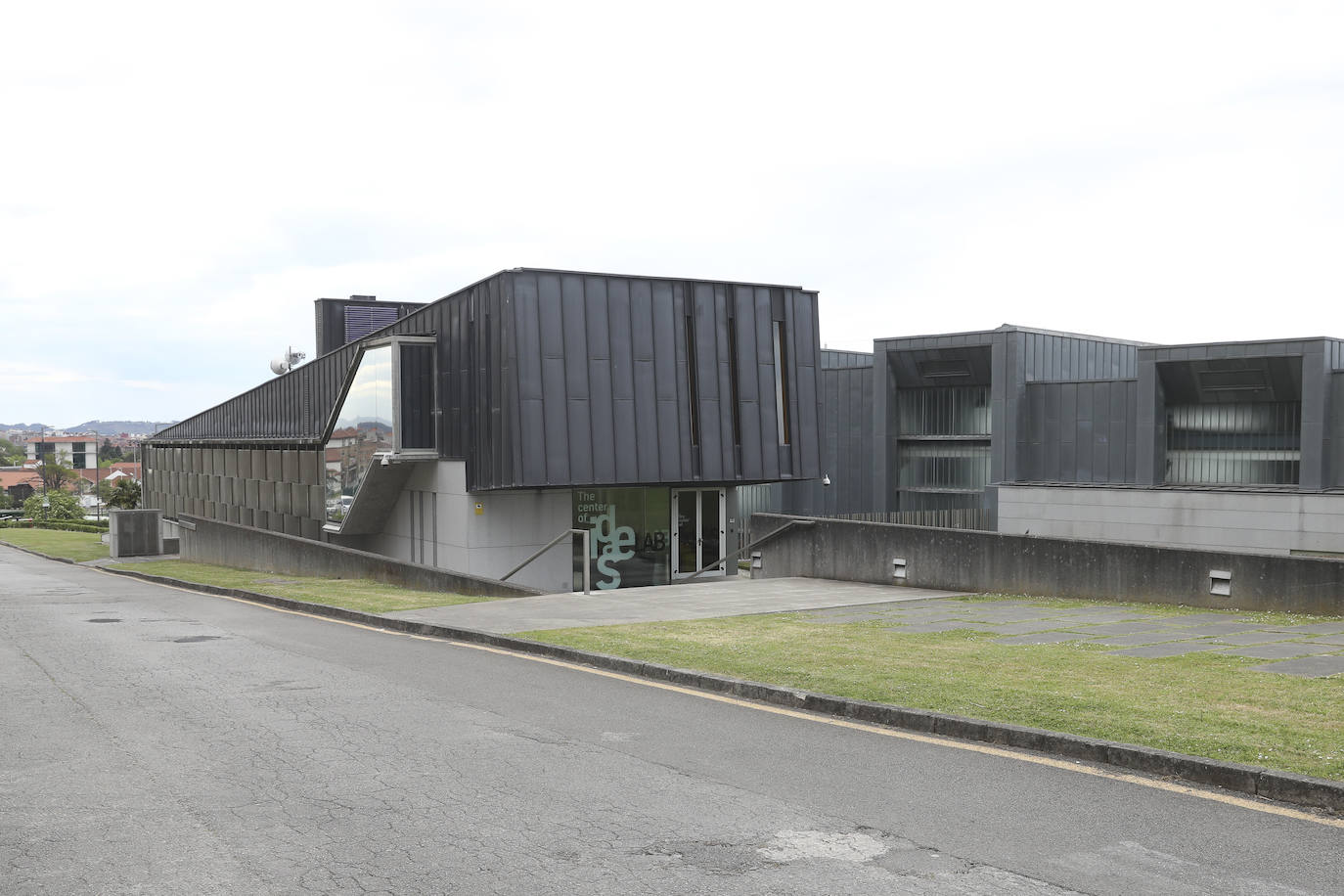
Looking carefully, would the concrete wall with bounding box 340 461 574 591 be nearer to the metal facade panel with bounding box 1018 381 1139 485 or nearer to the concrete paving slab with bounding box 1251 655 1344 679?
the concrete paving slab with bounding box 1251 655 1344 679

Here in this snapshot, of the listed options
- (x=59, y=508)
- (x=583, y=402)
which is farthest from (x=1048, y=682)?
(x=59, y=508)

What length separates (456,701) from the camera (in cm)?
955

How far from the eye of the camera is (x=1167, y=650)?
36.3 ft

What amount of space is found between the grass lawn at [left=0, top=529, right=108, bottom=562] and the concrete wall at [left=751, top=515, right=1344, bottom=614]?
106 feet

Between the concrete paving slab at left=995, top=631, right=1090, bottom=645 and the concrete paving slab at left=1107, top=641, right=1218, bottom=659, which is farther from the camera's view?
the concrete paving slab at left=995, top=631, right=1090, bottom=645

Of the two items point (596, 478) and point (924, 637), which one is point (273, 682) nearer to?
point (924, 637)

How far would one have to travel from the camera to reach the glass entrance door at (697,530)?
2550 cm

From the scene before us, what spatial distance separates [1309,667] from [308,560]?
22.9 metres

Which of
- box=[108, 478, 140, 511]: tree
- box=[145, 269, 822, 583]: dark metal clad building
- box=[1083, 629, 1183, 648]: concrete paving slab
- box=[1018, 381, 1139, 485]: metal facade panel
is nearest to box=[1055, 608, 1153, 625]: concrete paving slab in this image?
box=[1083, 629, 1183, 648]: concrete paving slab

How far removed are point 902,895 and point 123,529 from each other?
138 ft

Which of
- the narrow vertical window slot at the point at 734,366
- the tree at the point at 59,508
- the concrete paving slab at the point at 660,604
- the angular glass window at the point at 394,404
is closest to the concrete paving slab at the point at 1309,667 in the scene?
the concrete paving slab at the point at 660,604

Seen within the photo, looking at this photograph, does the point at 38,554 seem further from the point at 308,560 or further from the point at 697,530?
the point at 697,530

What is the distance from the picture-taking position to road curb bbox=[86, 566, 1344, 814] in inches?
251

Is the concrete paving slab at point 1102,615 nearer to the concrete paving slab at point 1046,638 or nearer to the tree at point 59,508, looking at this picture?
the concrete paving slab at point 1046,638
